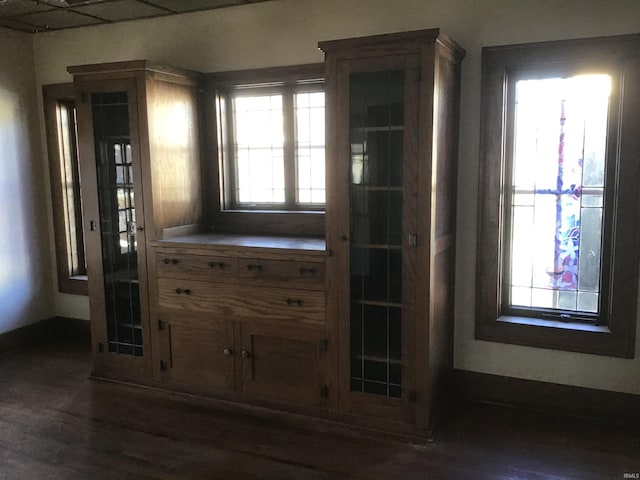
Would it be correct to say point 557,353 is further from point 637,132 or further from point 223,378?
point 223,378

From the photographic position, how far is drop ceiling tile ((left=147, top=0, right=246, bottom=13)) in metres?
3.74

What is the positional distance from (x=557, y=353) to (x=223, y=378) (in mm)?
2023

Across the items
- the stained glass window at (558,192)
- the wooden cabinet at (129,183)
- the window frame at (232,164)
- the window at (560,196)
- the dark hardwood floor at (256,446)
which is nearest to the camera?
the dark hardwood floor at (256,446)

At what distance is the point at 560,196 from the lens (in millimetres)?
3277

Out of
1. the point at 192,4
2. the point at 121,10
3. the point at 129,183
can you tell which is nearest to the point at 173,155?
the point at 129,183

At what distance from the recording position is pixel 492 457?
9.42 ft

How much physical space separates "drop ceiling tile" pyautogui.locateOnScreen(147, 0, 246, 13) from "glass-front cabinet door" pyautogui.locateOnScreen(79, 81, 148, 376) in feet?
2.18

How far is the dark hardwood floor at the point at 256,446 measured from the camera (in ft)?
9.06

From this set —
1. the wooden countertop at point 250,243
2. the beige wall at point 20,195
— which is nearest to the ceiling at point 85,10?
the beige wall at point 20,195

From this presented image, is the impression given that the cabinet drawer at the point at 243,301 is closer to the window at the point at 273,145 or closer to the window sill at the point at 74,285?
the window at the point at 273,145

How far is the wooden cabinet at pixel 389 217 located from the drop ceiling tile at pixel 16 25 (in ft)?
8.98

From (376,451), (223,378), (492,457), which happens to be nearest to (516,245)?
(492,457)

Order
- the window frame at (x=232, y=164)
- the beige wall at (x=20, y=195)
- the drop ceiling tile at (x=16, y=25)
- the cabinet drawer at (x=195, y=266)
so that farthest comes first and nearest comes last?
the beige wall at (x=20, y=195) → the drop ceiling tile at (x=16, y=25) → the window frame at (x=232, y=164) → the cabinet drawer at (x=195, y=266)

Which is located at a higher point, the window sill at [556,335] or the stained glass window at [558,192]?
the stained glass window at [558,192]
